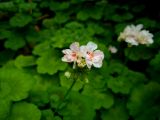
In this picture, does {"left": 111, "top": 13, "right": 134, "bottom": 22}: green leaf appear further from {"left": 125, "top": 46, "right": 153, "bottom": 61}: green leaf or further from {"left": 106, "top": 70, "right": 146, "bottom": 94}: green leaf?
{"left": 106, "top": 70, "right": 146, "bottom": 94}: green leaf

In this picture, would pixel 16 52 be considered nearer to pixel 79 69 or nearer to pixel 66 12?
pixel 66 12

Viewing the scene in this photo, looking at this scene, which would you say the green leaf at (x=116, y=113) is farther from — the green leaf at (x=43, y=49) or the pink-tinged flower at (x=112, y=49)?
the green leaf at (x=43, y=49)

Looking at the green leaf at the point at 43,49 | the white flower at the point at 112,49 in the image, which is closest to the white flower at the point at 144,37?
the white flower at the point at 112,49

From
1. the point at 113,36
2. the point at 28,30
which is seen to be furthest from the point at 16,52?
the point at 113,36

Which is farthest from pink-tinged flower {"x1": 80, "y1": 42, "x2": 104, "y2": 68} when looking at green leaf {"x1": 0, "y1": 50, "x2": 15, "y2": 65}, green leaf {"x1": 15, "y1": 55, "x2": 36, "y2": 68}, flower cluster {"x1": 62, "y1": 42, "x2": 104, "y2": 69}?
green leaf {"x1": 0, "y1": 50, "x2": 15, "y2": 65}

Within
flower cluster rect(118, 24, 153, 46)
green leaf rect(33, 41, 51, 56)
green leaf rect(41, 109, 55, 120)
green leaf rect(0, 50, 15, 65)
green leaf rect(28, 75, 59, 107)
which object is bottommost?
green leaf rect(0, 50, 15, 65)

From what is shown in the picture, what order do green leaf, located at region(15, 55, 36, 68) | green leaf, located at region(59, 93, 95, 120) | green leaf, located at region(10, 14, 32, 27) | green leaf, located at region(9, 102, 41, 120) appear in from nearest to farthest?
green leaf, located at region(9, 102, 41, 120), green leaf, located at region(59, 93, 95, 120), green leaf, located at region(15, 55, 36, 68), green leaf, located at region(10, 14, 32, 27)
